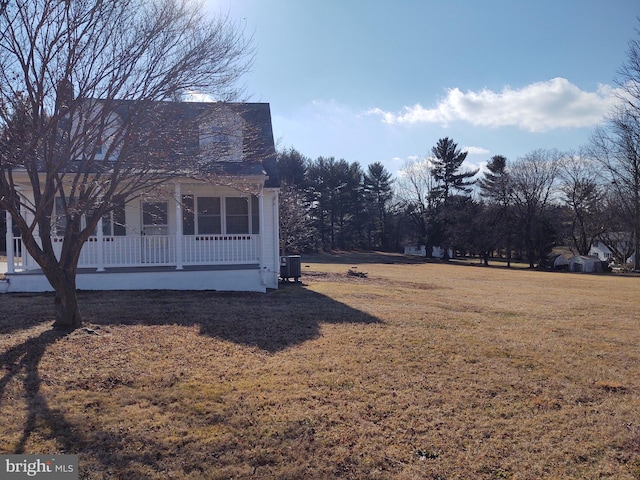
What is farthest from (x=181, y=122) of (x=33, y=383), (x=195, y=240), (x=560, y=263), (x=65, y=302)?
(x=560, y=263)

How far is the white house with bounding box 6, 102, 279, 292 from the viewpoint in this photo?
10.0 m

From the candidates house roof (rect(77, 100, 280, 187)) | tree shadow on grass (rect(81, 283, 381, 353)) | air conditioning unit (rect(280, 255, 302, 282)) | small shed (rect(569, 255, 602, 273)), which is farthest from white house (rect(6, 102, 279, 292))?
small shed (rect(569, 255, 602, 273))

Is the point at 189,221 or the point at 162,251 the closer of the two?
the point at 162,251

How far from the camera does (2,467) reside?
3.16 metres

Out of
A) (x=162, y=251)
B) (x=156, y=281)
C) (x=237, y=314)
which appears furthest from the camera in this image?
(x=162, y=251)

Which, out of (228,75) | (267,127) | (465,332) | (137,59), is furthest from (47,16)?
(267,127)

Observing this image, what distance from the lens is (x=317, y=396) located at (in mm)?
4527

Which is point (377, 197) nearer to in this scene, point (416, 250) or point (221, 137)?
point (416, 250)

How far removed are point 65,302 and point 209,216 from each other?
7271mm

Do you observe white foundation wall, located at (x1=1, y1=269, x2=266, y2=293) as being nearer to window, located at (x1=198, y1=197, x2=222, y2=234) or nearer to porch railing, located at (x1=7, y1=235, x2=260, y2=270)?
porch railing, located at (x1=7, y1=235, x2=260, y2=270)

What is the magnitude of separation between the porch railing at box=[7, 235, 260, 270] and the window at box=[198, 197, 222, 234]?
121 centimetres

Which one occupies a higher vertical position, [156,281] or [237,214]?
[237,214]

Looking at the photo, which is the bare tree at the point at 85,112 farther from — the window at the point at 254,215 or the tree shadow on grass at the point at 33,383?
the window at the point at 254,215

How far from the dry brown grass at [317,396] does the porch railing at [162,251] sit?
10.6 feet
